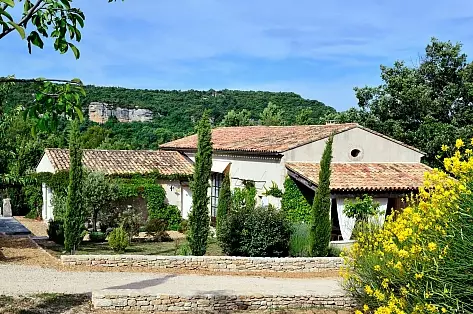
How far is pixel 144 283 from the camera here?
14414 mm

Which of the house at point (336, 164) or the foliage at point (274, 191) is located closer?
the house at point (336, 164)

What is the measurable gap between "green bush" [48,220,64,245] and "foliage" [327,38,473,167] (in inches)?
879

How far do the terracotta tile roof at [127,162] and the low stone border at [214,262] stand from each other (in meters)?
11.5

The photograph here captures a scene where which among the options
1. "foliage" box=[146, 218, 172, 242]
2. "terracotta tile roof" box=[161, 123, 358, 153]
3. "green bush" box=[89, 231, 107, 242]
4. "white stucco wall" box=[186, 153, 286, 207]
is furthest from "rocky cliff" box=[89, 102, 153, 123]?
"green bush" box=[89, 231, 107, 242]

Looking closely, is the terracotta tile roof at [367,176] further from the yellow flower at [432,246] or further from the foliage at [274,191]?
the yellow flower at [432,246]

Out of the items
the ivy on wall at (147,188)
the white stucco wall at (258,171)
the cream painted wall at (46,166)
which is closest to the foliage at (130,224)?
the ivy on wall at (147,188)

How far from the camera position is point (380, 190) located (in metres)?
22.9

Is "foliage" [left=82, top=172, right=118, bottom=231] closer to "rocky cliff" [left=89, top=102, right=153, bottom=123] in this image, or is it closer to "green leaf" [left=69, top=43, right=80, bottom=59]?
"green leaf" [left=69, top=43, right=80, bottom=59]

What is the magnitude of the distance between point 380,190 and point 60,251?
13082 millimetres

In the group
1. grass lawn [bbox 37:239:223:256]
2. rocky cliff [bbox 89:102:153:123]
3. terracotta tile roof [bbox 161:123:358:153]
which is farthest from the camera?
rocky cliff [bbox 89:102:153:123]

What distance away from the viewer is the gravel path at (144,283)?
13344 mm

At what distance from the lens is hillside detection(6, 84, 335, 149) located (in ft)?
187

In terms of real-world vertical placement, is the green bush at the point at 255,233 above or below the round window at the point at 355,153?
below

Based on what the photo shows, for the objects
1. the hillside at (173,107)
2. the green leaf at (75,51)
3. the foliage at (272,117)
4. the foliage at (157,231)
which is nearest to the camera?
the green leaf at (75,51)
